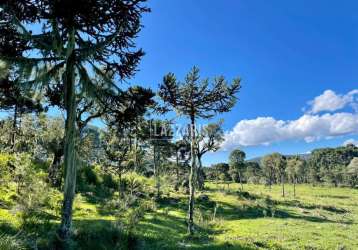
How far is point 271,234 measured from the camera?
19.3 m

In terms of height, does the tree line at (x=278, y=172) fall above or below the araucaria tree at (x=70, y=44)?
below

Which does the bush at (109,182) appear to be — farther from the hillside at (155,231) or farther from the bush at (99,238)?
the bush at (99,238)

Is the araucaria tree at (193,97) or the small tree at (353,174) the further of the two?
the small tree at (353,174)

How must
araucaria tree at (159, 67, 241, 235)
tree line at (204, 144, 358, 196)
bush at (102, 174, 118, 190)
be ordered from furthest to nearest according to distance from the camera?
1. tree line at (204, 144, 358, 196)
2. bush at (102, 174, 118, 190)
3. araucaria tree at (159, 67, 241, 235)

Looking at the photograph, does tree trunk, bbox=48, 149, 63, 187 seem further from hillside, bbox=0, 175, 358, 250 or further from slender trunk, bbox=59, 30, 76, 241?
slender trunk, bbox=59, 30, 76, 241

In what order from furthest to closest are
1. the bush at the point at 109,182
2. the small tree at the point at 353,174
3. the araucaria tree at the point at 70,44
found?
1. the small tree at the point at 353,174
2. the bush at the point at 109,182
3. the araucaria tree at the point at 70,44

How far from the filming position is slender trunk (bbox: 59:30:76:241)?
31.5ft

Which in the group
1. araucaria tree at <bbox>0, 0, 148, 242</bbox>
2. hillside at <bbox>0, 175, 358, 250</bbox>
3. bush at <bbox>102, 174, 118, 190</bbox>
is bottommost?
hillside at <bbox>0, 175, 358, 250</bbox>

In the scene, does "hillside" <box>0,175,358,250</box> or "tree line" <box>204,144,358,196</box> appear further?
"tree line" <box>204,144,358,196</box>

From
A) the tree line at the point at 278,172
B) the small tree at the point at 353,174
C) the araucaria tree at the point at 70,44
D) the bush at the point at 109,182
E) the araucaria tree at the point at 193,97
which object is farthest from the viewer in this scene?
the small tree at the point at 353,174

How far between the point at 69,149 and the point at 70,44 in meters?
3.61

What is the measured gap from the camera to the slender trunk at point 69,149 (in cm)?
959

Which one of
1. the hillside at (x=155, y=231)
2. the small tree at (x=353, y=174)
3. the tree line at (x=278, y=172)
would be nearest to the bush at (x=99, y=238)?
the hillside at (x=155, y=231)

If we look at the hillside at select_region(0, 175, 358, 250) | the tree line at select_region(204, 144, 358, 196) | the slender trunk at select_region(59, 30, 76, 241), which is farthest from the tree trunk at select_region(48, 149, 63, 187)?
the tree line at select_region(204, 144, 358, 196)
